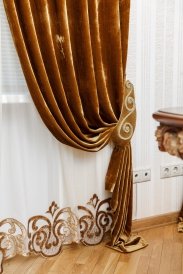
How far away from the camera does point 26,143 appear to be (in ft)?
7.52

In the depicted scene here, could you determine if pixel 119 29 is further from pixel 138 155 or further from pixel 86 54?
pixel 138 155

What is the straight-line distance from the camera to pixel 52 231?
2.42 meters

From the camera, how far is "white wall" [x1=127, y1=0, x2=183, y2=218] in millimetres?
2604

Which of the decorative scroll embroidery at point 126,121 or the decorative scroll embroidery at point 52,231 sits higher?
the decorative scroll embroidery at point 126,121

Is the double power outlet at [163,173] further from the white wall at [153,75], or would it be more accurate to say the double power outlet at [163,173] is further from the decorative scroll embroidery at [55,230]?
the decorative scroll embroidery at [55,230]

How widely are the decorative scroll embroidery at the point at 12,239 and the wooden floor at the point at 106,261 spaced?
81 millimetres

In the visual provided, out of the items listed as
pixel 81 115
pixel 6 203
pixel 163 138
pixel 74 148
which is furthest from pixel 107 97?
pixel 163 138

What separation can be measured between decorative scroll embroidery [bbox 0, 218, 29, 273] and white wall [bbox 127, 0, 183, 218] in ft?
2.92

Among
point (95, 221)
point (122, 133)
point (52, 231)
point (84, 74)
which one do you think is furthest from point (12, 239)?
point (84, 74)

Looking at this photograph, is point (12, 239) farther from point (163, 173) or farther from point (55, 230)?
point (163, 173)

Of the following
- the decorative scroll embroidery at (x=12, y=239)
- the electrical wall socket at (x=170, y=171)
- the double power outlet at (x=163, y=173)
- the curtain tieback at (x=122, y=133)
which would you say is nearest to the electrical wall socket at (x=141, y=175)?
the double power outlet at (x=163, y=173)

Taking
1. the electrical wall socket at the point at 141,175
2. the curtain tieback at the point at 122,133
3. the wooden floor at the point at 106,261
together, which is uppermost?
the curtain tieback at the point at 122,133

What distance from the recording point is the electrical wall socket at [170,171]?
2.86 meters

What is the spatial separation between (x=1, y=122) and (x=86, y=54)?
0.64 m
